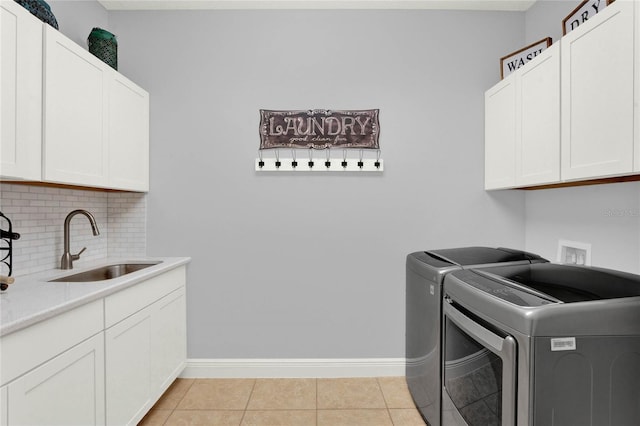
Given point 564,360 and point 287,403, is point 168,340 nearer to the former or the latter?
point 287,403

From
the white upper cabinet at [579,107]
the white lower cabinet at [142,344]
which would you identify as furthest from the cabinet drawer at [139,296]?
the white upper cabinet at [579,107]

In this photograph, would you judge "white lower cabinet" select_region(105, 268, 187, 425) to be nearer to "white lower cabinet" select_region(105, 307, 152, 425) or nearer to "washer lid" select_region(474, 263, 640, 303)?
"white lower cabinet" select_region(105, 307, 152, 425)

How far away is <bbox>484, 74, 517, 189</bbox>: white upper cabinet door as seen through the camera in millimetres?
2088

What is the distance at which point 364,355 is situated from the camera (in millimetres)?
2441

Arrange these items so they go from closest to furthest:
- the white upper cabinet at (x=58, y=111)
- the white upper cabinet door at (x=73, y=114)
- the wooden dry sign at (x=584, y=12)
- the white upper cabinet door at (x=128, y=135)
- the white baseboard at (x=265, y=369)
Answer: the white upper cabinet at (x=58, y=111) < the white upper cabinet door at (x=73, y=114) < the wooden dry sign at (x=584, y=12) < the white upper cabinet door at (x=128, y=135) < the white baseboard at (x=265, y=369)

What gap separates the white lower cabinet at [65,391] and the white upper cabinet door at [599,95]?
7.68 ft

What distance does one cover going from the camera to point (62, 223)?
2033mm

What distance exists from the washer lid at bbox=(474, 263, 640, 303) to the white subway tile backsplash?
2.35m

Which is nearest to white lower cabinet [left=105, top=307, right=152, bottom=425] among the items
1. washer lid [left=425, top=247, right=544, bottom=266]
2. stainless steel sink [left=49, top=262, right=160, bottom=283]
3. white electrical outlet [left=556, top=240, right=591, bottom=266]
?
stainless steel sink [left=49, top=262, right=160, bottom=283]

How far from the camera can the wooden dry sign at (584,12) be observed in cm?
164

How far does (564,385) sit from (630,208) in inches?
45.0

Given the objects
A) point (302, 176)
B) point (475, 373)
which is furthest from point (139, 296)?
point (475, 373)

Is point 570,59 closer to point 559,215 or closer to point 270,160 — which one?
point 559,215

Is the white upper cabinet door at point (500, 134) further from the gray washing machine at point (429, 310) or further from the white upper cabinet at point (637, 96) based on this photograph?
the white upper cabinet at point (637, 96)
